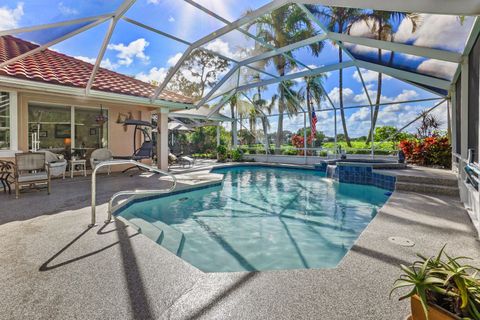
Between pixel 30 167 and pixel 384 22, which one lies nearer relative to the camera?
pixel 30 167

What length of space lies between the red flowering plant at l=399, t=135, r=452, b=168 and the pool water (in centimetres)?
387

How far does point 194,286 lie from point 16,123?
27.6 ft

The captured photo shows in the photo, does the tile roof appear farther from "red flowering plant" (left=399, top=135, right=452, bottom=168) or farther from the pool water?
"red flowering plant" (left=399, top=135, right=452, bottom=168)

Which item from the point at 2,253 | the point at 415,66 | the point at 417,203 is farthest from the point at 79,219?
the point at 415,66

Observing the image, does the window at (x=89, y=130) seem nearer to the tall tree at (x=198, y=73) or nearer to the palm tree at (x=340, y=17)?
the tall tree at (x=198, y=73)

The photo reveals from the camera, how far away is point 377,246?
3.06 m

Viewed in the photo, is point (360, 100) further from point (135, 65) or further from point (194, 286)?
point (194, 286)

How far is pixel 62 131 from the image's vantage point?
9.31 meters

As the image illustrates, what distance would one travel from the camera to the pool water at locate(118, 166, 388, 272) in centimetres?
379

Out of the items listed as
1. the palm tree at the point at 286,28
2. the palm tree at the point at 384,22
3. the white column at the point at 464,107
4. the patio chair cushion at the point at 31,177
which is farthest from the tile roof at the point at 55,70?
the white column at the point at 464,107

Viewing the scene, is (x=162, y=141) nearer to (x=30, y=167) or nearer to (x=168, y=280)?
(x=30, y=167)

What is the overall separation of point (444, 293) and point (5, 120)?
10161 millimetres

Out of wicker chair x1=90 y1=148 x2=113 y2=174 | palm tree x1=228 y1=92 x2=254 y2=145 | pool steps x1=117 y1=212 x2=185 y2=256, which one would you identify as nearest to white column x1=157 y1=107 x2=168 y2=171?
wicker chair x1=90 y1=148 x2=113 y2=174

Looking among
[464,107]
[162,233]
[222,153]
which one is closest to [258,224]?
[162,233]
